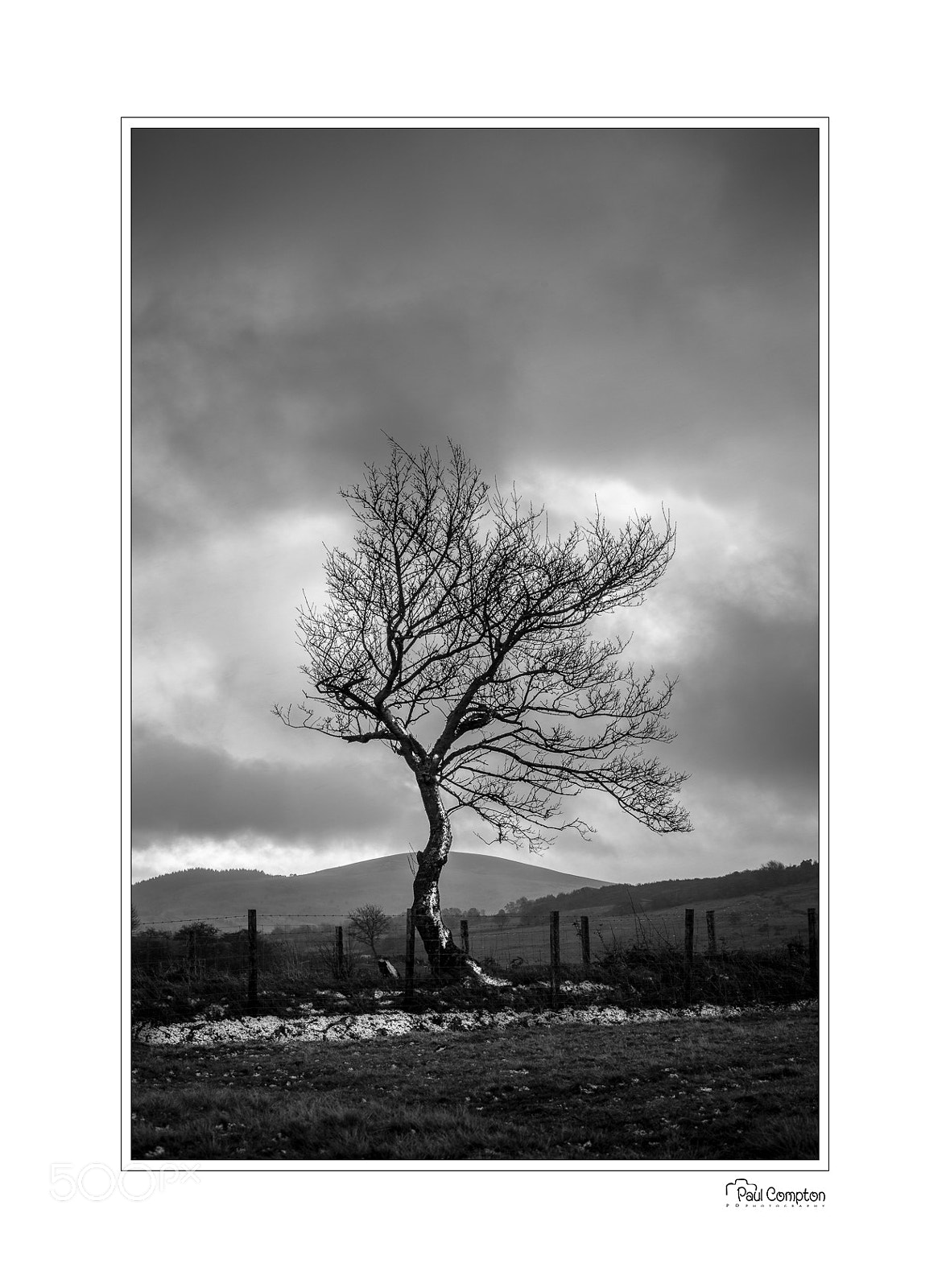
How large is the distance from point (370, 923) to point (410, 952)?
4545 mm

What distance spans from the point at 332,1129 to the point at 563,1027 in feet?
25.8

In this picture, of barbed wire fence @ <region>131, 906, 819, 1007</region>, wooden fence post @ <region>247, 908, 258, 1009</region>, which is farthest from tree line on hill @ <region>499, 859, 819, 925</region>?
wooden fence post @ <region>247, 908, 258, 1009</region>

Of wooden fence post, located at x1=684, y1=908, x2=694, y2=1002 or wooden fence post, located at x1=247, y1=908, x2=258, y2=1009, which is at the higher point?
wooden fence post, located at x1=247, y1=908, x2=258, y2=1009

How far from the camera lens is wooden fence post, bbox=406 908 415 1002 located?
15.1 metres

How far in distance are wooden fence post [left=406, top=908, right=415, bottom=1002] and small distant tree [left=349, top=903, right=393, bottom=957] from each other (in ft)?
A: 4.54

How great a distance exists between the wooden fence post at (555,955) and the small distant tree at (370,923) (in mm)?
4046

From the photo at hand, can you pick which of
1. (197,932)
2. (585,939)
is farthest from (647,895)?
(197,932)

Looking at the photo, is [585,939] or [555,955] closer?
[555,955]

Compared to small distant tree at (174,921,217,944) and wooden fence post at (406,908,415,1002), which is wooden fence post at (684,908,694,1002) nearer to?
wooden fence post at (406,908,415,1002)

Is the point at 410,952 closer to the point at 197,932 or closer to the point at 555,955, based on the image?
the point at 555,955

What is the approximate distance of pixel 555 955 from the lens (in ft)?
53.8

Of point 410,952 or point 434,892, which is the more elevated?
point 434,892

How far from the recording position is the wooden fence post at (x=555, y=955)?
52.1 feet
